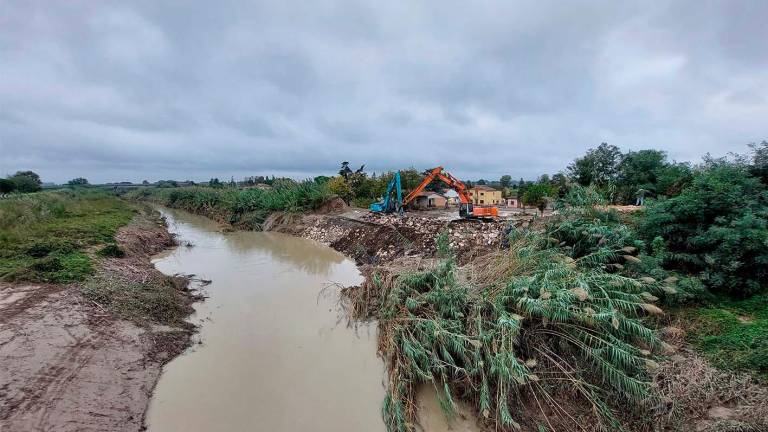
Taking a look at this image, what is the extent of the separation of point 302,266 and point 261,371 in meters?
7.10

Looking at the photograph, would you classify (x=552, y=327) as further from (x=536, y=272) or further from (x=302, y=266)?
(x=302, y=266)

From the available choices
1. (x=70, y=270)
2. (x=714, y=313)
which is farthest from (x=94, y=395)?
(x=714, y=313)

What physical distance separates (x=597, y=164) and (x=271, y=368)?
847 inches

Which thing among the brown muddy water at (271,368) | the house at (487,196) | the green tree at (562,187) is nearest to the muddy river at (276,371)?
the brown muddy water at (271,368)

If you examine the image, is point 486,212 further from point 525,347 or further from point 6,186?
point 6,186

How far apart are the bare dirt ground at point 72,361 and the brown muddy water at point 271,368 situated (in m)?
0.35

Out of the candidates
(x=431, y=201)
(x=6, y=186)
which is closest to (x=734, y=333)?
(x=431, y=201)

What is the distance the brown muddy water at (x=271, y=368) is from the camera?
4.38m

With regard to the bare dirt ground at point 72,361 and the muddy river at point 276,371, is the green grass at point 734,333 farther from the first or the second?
the bare dirt ground at point 72,361

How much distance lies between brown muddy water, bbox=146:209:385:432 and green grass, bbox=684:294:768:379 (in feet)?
15.1

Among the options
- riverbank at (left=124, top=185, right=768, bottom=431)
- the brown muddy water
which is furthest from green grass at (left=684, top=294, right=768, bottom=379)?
the brown muddy water

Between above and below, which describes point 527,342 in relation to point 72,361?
above

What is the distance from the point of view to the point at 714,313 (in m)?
5.40

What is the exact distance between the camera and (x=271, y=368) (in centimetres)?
548
